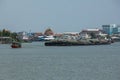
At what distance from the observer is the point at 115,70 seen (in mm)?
33062

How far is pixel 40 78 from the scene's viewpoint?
28531 mm

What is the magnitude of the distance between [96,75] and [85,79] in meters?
2.09

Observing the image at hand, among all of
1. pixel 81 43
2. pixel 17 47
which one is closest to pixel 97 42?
pixel 81 43

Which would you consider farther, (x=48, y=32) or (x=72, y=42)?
(x=48, y=32)

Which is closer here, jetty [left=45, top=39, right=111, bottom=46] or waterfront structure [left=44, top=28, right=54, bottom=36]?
jetty [left=45, top=39, right=111, bottom=46]

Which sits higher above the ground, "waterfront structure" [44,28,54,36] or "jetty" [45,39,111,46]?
"waterfront structure" [44,28,54,36]

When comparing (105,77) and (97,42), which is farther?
(97,42)

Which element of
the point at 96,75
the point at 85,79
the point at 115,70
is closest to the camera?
the point at 85,79

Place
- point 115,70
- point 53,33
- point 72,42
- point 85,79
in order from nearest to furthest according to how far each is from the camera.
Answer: point 85,79
point 115,70
point 72,42
point 53,33

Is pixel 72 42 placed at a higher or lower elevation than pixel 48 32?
lower

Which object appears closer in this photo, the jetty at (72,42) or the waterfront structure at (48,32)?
the jetty at (72,42)

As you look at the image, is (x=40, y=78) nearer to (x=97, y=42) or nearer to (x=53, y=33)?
(x=97, y=42)

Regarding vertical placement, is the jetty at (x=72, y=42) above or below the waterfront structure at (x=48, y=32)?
below

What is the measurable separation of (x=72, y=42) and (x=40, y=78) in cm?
7501
